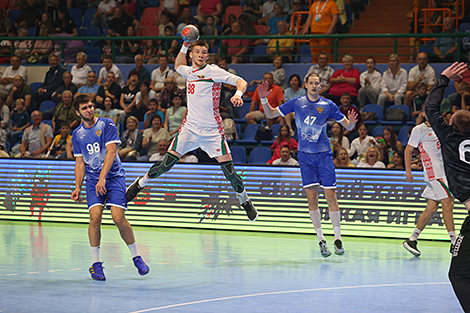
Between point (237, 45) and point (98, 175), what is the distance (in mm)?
9869

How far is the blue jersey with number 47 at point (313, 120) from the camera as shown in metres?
8.98

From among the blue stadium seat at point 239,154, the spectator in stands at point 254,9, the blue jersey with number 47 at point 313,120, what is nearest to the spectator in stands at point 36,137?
the blue stadium seat at point 239,154

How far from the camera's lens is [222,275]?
7.61 meters

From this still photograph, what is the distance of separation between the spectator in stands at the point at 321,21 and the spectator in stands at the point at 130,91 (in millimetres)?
4255

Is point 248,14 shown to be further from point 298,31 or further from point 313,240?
point 313,240

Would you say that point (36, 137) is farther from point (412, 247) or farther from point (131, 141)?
point (412, 247)

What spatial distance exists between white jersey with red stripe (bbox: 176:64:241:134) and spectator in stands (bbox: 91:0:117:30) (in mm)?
10735

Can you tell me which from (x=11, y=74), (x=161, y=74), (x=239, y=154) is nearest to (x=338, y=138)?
(x=239, y=154)

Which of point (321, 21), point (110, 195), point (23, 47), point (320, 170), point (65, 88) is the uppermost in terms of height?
point (321, 21)

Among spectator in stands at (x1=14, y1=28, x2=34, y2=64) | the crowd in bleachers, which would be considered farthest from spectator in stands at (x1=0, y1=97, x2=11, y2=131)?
spectator in stands at (x1=14, y1=28, x2=34, y2=64)

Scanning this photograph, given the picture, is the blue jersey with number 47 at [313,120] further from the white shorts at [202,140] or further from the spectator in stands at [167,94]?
the spectator in stands at [167,94]

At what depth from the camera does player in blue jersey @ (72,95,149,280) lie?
23.8ft

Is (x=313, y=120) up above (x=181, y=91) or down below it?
below

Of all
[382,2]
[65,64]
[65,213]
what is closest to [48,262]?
[65,213]
